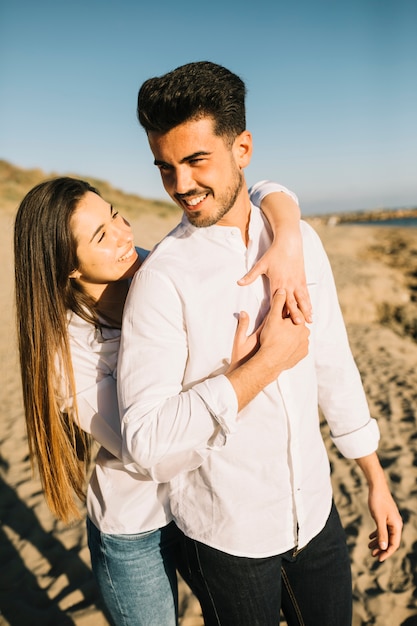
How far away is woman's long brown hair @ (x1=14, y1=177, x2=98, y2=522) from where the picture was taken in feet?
5.53

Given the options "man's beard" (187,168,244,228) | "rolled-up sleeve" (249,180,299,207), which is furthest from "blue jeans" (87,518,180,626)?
"rolled-up sleeve" (249,180,299,207)

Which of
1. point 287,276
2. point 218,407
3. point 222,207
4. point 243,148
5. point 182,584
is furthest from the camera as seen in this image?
point 182,584

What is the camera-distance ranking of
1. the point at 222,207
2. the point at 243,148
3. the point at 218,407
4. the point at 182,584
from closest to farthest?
the point at 218,407 → the point at 222,207 → the point at 243,148 → the point at 182,584

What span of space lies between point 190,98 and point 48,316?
37.1 inches

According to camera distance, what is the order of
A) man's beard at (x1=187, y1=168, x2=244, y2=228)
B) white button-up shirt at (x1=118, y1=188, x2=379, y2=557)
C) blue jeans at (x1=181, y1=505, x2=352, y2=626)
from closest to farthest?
white button-up shirt at (x1=118, y1=188, x2=379, y2=557) < blue jeans at (x1=181, y1=505, x2=352, y2=626) < man's beard at (x1=187, y1=168, x2=244, y2=228)

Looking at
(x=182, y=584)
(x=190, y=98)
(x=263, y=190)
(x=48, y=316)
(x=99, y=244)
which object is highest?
(x=190, y=98)

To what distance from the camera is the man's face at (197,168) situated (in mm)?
1569

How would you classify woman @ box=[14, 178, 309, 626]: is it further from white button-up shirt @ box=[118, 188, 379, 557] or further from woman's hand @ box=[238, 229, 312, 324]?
white button-up shirt @ box=[118, 188, 379, 557]

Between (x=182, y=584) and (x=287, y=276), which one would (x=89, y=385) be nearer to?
(x=287, y=276)

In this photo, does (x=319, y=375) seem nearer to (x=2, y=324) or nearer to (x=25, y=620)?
(x=25, y=620)

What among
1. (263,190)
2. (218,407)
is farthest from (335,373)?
(263,190)

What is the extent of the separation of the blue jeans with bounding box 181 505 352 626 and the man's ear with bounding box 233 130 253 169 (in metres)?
1.43

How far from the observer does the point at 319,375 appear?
6.21 feet

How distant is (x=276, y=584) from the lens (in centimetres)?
156
